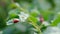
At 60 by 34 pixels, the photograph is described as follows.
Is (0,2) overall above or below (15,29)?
above

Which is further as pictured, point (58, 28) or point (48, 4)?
point (48, 4)

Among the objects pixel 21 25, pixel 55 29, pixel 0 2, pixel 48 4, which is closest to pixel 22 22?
pixel 21 25

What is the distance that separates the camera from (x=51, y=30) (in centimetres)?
89

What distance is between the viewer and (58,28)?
3.02ft

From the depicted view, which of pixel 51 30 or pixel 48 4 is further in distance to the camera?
pixel 48 4

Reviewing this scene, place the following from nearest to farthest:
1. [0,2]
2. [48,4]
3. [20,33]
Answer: [20,33] < [0,2] < [48,4]

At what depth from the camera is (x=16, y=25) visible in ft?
2.81

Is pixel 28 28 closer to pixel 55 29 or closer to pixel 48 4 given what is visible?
pixel 55 29

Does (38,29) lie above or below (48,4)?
below

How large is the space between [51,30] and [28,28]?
0.10m

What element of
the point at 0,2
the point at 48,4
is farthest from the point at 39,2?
the point at 0,2

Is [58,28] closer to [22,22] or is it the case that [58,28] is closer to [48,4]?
[22,22]

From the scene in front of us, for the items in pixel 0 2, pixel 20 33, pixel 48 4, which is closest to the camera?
pixel 20 33

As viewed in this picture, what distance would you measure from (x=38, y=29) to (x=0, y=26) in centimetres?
15
